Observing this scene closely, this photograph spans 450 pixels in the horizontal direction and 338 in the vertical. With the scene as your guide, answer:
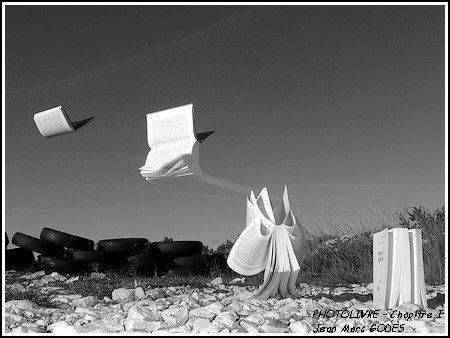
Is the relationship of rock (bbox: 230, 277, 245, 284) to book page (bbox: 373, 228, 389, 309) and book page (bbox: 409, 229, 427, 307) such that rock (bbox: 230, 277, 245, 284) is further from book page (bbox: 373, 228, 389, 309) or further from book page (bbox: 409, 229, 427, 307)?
book page (bbox: 409, 229, 427, 307)

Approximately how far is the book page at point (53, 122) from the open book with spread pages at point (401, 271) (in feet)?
10.9

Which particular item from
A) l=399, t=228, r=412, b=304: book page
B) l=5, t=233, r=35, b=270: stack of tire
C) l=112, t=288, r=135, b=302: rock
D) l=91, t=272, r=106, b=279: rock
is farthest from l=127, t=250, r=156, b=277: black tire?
l=399, t=228, r=412, b=304: book page

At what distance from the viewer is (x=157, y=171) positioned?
5844 millimetres

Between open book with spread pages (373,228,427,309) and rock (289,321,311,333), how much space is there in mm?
1180

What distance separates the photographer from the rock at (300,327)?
423 centimetres

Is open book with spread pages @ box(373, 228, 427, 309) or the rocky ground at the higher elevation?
open book with spread pages @ box(373, 228, 427, 309)

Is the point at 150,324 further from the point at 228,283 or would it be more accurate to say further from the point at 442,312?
the point at 228,283

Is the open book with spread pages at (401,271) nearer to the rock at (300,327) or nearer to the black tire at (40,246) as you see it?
the rock at (300,327)

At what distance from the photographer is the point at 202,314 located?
4.71 metres

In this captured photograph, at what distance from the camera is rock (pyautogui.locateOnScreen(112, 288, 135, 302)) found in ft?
19.0

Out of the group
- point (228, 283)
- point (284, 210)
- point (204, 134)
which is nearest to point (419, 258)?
point (284, 210)

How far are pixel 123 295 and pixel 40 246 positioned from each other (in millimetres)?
3545

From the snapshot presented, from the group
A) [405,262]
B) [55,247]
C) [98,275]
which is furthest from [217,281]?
[405,262]

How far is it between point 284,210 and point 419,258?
1.30m
